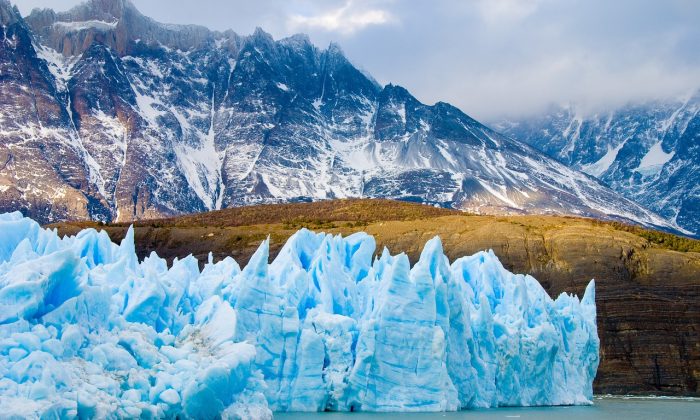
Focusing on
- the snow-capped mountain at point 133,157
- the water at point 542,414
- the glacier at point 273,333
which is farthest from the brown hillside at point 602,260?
the snow-capped mountain at point 133,157

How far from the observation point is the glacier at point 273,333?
79.2ft

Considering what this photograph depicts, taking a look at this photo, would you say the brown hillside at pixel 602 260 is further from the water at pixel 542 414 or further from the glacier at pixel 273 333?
the glacier at pixel 273 333

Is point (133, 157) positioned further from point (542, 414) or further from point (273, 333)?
point (273, 333)

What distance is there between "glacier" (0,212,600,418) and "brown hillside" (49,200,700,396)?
25821 mm

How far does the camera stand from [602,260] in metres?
78.1

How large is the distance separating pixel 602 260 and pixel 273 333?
51.0 metres

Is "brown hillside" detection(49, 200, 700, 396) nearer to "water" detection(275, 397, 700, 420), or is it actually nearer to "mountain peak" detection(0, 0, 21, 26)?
"water" detection(275, 397, 700, 420)

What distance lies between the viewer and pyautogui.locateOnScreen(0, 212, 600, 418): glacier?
24141mm

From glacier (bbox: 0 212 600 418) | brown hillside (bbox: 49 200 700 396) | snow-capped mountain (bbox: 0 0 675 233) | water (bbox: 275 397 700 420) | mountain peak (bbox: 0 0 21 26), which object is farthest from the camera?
mountain peak (bbox: 0 0 21 26)

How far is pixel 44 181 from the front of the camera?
148 metres

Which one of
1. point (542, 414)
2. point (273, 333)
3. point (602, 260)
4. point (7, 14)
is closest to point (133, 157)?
point (7, 14)

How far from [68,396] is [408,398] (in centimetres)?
1467

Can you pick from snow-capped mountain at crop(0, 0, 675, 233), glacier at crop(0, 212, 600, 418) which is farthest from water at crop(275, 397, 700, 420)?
snow-capped mountain at crop(0, 0, 675, 233)

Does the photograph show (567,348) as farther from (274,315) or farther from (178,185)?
(178,185)
